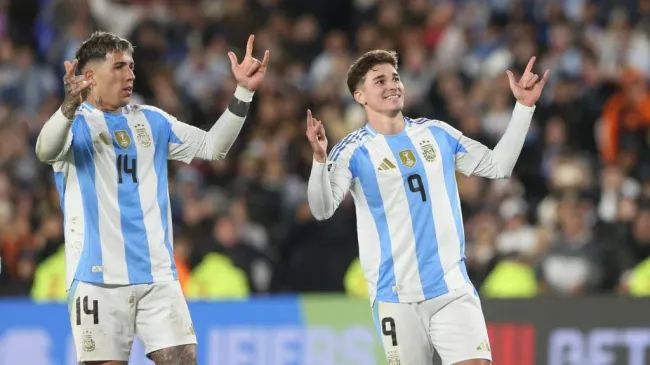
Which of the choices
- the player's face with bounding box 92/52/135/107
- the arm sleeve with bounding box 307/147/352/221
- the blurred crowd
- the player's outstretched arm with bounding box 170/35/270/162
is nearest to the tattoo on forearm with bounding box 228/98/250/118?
the player's outstretched arm with bounding box 170/35/270/162

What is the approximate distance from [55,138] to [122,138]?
54 cm

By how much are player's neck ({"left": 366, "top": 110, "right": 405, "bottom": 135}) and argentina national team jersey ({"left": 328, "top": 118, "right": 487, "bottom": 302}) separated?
0.05 meters

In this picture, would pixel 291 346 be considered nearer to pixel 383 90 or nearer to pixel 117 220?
pixel 383 90

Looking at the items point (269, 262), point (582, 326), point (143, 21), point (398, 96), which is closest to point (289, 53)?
point (143, 21)

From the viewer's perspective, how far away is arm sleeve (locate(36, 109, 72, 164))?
24.6 feet

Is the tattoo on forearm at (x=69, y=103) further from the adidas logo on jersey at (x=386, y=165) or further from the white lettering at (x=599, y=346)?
the white lettering at (x=599, y=346)

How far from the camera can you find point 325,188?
26.1ft

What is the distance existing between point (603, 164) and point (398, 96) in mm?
7666

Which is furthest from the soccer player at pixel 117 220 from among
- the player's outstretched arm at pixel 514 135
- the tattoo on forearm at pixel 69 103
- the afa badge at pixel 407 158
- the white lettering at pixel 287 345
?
the white lettering at pixel 287 345

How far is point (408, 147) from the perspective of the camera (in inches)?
329

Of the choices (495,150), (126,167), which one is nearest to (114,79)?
(126,167)

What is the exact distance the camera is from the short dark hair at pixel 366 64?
8.54 metres

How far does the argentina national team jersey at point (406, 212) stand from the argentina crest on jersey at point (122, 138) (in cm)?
126

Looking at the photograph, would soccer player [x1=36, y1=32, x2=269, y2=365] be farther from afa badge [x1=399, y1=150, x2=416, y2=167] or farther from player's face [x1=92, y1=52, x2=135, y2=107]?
A: afa badge [x1=399, y1=150, x2=416, y2=167]
